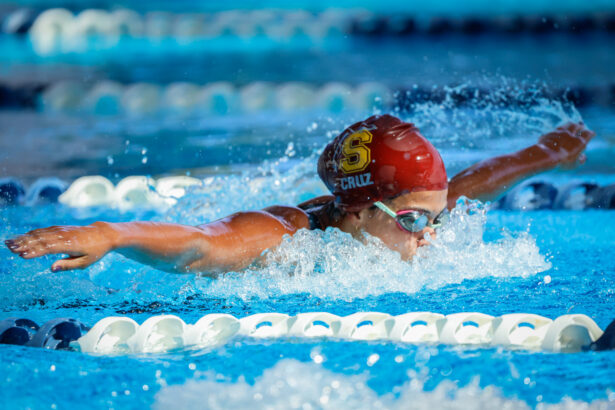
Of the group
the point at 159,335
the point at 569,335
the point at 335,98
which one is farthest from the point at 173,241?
the point at 335,98

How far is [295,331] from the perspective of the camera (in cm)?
194

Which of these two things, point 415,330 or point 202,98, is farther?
point 202,98

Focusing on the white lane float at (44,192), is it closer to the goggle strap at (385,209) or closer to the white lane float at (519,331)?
the goggle strap at (385,209)

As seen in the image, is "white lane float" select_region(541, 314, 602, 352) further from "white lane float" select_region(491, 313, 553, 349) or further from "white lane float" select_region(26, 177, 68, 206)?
"white lane float" select_region(26, 177, 68, 206)

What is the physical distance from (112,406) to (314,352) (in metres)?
0.47

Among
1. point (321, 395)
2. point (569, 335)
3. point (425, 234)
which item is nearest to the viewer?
point (321, 395)

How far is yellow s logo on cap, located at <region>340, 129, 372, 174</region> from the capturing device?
2.30 metres

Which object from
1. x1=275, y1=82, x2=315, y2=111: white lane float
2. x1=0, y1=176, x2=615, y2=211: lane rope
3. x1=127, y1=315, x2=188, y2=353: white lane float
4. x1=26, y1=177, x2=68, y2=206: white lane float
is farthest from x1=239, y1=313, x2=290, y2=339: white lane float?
x1=275, y1=82, x2=315, y2=111: white lane float

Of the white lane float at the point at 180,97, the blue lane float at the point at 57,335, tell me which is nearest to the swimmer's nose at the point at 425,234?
the blue lane float at the point at 57,335

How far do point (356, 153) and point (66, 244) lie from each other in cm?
99

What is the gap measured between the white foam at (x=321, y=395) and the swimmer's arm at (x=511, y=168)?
1.37m

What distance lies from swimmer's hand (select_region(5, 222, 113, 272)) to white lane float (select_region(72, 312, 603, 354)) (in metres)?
0.29

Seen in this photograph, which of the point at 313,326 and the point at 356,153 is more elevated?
the point at 356,153

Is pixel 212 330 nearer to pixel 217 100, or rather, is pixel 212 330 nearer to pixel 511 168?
pixel 511 168
